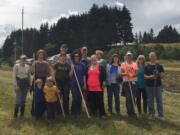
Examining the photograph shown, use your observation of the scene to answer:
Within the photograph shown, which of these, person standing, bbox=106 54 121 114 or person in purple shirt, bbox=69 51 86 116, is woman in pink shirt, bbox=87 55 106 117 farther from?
person standing, bbox=106 54 121 114

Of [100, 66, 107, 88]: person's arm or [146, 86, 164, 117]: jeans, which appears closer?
[100, 66, 107, 88]: person's arm

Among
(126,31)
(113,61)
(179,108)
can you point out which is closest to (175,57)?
(126,31)

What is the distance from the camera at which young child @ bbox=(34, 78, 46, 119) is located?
253 inches

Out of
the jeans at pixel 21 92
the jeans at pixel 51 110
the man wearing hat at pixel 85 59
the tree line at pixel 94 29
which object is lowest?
the jeans at pixel 51 110

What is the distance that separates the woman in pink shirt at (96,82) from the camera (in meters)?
6.48

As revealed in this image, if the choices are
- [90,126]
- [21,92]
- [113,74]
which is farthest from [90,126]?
[21,92]

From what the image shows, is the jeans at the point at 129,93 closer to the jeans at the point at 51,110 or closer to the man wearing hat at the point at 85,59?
the man wearing hat at the point at 85,59

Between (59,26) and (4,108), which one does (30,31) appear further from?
(4,108)

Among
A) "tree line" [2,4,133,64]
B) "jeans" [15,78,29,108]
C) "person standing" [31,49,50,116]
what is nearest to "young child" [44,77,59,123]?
"person standing" [31,49,50,116]

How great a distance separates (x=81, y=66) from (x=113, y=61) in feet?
4.26

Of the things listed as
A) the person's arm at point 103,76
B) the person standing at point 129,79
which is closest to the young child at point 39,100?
the person's arm at point 103,76

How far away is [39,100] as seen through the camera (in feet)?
21.1

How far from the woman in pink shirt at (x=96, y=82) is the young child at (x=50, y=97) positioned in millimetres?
1162

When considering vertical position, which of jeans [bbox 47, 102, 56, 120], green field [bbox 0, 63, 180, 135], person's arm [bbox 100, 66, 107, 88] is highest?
person's arm [bbox 100, 66, 107, 88]
